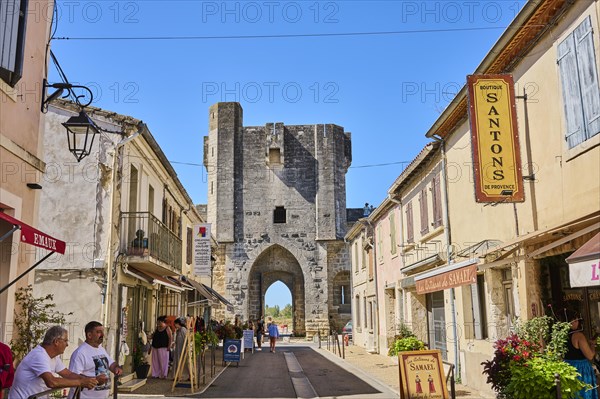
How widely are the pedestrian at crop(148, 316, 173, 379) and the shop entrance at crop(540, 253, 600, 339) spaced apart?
8915 mm

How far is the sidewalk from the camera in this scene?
1115cm

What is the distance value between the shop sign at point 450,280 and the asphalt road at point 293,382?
2.30 meters

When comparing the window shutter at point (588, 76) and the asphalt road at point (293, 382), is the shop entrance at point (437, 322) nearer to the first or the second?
the asphalt road at point (293, 382)

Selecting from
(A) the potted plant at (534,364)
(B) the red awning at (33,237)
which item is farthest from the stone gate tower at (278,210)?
(B) the red awning at (33,237)

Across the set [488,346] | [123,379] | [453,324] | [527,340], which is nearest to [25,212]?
[123,379]

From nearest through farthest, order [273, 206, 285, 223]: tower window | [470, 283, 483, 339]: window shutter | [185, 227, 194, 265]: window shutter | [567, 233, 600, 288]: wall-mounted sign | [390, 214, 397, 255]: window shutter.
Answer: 1. [567, 233, 600, 288]: wall-mounted sign
2. [470, 283, 483, 339]: window shutter
3. [390, 214, 397, 255]: window shutter
4. [185, 227, 194, 265]: window shutter
5. [273, 206, 285, 223]: tower window

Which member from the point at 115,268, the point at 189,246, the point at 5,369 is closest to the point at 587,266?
the point at 5,369

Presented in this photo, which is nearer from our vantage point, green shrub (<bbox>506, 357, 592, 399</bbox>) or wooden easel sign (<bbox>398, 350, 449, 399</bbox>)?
green shrub (<bbox>506, 357, 592, 399</bbox>)

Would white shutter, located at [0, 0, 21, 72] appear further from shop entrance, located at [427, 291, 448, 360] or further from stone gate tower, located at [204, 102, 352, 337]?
stone gate tower, located at [204, 102, 352, 337]

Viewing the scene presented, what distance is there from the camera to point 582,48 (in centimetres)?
711

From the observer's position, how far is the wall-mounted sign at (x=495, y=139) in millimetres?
8594

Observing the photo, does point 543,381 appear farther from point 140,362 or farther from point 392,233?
point 392,233

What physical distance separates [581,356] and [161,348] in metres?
9.90

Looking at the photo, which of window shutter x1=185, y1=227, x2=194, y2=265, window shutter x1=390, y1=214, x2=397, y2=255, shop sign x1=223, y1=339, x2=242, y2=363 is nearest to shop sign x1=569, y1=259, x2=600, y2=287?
shop sign x1=223, y1=339, x2=242, y2=363
